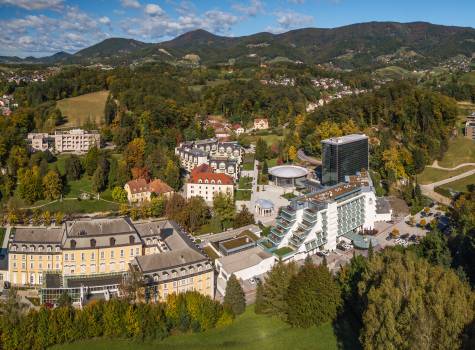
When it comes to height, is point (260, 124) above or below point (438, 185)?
above

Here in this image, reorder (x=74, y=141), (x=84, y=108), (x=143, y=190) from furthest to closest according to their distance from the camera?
(x=84, y=108), (x=74, y=141), (x=143, y=190)

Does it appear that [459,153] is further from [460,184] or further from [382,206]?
[382,206]

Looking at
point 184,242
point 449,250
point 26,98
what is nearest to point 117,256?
point 184,242

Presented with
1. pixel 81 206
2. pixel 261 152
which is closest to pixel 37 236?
pixel 81 206

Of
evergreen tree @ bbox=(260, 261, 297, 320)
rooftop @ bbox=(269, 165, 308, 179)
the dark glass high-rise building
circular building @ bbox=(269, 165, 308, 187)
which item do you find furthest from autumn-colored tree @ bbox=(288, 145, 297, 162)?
evergreen tree @ bbox=(260, 261, 297, 320)

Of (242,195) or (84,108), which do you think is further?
(84,108)

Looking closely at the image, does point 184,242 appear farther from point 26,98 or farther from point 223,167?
point 26,98

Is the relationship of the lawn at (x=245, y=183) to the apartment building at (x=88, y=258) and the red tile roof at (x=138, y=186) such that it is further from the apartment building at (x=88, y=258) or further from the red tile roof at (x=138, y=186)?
the apartment building at (x=88, y=258)

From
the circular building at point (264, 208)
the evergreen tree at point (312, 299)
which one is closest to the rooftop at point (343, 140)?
the circular building at point (264, 208)
